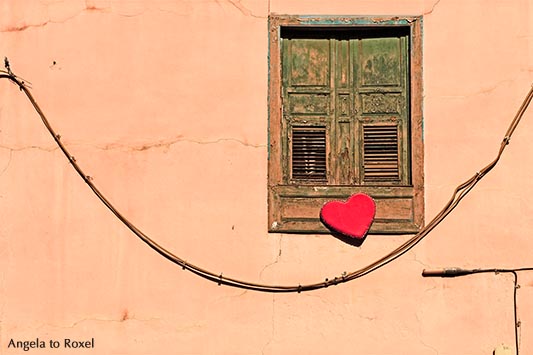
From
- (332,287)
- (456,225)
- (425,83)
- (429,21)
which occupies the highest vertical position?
(429,21)

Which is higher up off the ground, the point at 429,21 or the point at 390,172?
the point at 429,21

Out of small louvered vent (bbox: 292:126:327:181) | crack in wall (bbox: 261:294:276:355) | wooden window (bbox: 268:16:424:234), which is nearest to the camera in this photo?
crack in wall (bbox: 261:294:276:355)

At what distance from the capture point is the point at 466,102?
707cm

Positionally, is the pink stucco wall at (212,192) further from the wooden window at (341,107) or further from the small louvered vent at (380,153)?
the small louvered vent at (380,153)

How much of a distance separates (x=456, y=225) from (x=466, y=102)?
0.85m

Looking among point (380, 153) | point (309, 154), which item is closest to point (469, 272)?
point (380, 153)

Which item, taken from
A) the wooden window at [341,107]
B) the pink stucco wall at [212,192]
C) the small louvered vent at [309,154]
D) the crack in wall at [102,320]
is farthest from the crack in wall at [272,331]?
the small louvered vent at [309,154]

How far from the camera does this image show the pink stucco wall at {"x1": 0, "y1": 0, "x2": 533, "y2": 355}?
6.93m

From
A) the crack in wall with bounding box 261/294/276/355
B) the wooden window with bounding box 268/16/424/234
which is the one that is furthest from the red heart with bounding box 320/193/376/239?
the crack in wall with bounding box 261/294/276/355

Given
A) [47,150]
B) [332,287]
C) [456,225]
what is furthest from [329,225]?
[47,150]

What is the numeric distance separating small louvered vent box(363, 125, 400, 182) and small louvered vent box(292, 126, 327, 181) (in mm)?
301

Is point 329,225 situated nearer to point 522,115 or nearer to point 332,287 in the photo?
point 332,287

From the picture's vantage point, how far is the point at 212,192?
706 cm

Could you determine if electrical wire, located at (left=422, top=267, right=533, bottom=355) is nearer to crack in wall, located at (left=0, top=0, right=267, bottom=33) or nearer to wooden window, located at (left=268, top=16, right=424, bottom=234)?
→ wooden window, located at (left=268, top=16, right=424, bottom=234)
